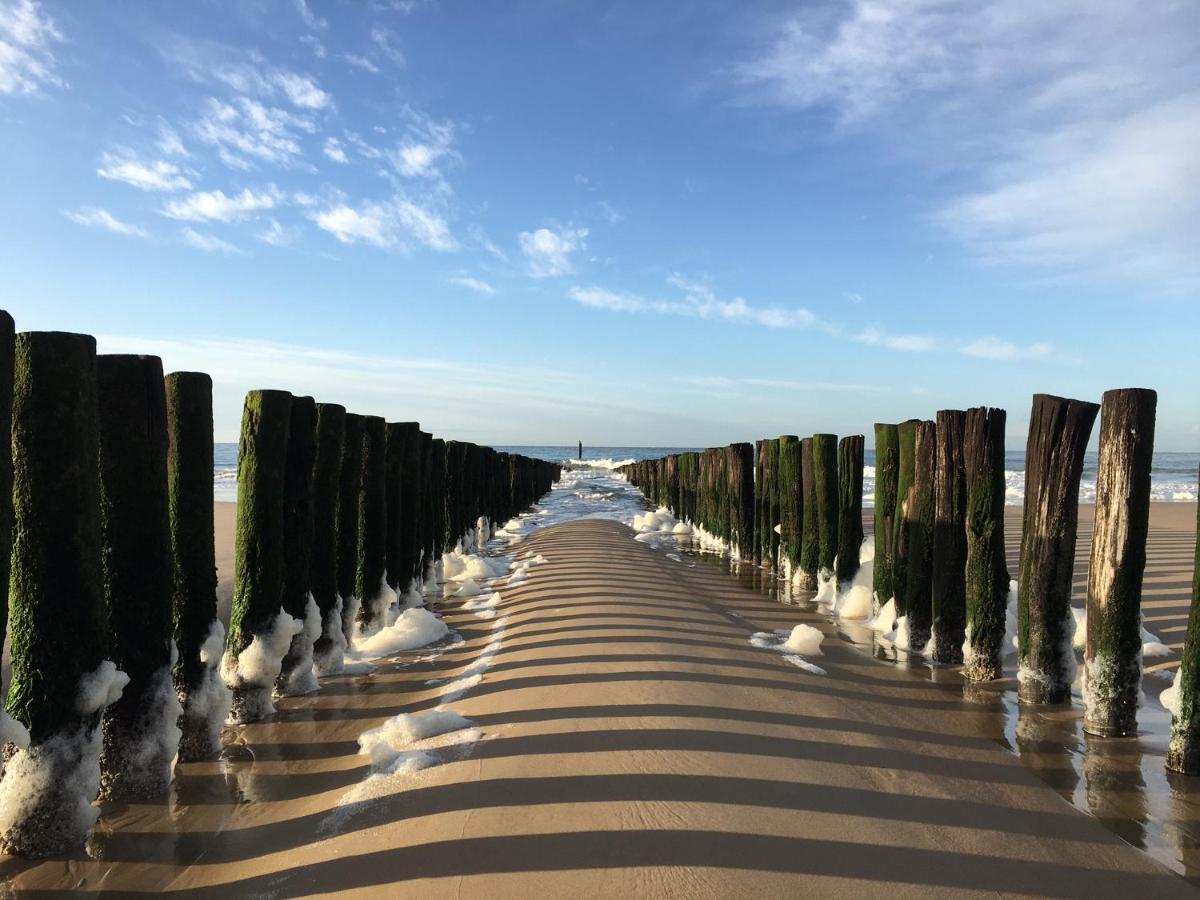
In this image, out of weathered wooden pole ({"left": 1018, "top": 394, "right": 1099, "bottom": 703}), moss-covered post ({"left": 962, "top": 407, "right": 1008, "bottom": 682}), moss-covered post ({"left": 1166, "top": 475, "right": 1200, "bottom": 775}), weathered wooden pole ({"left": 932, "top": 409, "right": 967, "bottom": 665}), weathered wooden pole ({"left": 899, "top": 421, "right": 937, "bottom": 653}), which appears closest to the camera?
moss-covered post ({"left": 1166, "top": 475, "right": 1200, "bottom": 775})

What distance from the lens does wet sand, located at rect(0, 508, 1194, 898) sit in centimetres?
275

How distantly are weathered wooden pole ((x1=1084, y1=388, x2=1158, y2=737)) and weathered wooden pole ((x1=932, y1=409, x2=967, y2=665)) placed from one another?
1.47 m

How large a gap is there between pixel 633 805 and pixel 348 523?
13.1 ft

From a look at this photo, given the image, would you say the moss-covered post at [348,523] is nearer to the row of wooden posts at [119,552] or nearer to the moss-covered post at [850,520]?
the row of wooden posts at [119,552]

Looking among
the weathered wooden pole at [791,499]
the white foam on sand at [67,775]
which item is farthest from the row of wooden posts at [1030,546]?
the white foam on sand at [67,775]

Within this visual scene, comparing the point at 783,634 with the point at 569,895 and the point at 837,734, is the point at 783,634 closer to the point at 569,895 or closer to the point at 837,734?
the point at 837,734

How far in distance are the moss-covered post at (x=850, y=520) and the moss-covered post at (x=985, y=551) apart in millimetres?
3114

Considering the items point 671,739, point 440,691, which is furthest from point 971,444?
point 440,691

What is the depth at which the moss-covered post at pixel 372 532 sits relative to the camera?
705cm

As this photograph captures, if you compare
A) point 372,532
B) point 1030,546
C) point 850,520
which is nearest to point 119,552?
point 372,532

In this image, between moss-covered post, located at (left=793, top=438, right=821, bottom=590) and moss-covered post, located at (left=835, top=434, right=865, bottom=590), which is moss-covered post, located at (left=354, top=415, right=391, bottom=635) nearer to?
moss-covered post, located at (left=835, top=434, right=865, bottom=590)

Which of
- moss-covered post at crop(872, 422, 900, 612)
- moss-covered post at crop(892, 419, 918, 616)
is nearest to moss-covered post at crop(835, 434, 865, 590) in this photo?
moss-covered post at crop(872, 422, 900, 612)

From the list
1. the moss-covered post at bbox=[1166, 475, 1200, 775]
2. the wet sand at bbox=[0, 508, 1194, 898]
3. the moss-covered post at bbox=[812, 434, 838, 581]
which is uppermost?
the moss-covered post at bbox=[812, 434, 838, 581]

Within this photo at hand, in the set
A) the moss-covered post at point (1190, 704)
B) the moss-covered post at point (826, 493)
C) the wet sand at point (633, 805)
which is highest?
the moss-covered post at point (826, 493)
